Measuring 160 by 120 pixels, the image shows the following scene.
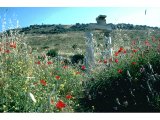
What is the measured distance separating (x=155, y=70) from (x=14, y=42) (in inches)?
114

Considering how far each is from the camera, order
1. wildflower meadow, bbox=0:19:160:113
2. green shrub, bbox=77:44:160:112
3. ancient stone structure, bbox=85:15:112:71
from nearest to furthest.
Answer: wildflower meadow, bbox=0:19:160:113 < green shrub, bbox=77:44:160:112 < ancient stone structure, bbox=85:15:112:71

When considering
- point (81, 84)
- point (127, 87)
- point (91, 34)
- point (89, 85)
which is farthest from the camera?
point (91, 34)

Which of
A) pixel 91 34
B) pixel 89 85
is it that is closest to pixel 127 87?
pixel 89 85

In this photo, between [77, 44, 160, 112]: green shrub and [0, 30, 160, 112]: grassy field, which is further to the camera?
[77, 44, 160, 112]: green shrub

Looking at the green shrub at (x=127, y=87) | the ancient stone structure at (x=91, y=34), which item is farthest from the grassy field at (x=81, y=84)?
the ancient stone structure at (x=91, y=34)

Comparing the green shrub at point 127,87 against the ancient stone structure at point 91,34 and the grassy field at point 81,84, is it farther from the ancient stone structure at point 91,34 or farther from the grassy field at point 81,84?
the ancient stone structure at point 91,34

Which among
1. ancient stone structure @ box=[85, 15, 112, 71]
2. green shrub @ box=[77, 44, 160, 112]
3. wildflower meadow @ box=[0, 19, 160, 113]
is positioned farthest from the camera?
ancient stone structure @ box=[85, 15, 112, 71]

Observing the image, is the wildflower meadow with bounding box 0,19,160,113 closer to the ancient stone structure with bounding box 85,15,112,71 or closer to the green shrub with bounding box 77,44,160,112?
the green shrub with bounding box 77,44,160,112

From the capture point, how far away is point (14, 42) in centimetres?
706

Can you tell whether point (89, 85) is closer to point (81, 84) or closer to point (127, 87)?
point (81, 84)

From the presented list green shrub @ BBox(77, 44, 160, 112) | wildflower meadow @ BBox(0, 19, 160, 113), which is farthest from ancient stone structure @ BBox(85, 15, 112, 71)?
green shrub @ BBox(77, 44, 160, 112)

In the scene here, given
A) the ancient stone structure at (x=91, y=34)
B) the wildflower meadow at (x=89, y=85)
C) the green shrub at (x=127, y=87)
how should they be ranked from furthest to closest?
the ancient stone structure at (x=91, y=34) < the green shrub at (x=127, y=87) < the wildflower meadow at (x=89, y=85)

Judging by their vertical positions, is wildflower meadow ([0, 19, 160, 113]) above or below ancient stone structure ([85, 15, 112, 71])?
below

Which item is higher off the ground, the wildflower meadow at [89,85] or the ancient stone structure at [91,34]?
the ancient stone structure at [91,34]
